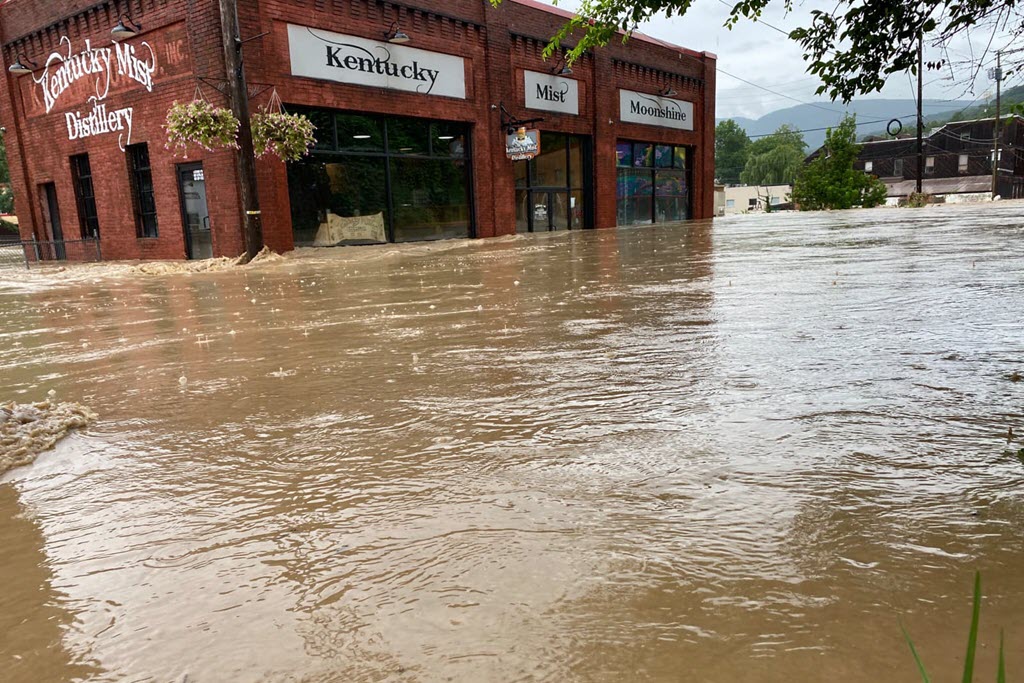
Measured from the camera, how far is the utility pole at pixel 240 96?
13.5m

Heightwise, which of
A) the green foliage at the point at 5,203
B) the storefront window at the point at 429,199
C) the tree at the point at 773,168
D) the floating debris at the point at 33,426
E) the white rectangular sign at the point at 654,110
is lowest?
the floating debris at the point at 33,426

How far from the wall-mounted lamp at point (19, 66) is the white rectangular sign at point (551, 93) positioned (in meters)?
13.6

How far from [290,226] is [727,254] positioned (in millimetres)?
9619

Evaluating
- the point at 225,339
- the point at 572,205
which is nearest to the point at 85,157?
the point at 572,205

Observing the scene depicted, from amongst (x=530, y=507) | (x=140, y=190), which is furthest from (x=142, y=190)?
(x=530, y=507)

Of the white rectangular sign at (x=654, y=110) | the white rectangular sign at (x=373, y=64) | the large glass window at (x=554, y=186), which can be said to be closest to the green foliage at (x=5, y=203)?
the large glass window at (x=554, y=186)

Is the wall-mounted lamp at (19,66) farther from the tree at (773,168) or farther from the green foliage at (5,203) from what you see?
the tree at (773,168)

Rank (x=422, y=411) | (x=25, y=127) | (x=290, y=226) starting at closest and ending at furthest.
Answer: (x=422, y=411) < (x=290, y=226) < (x=25, y=127)

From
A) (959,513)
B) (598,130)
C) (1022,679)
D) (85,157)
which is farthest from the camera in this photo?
(598,130)

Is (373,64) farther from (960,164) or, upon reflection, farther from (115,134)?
(960,164)

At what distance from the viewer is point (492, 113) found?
20.2 metres

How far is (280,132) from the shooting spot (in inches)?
537

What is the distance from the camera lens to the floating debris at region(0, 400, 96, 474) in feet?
9.57

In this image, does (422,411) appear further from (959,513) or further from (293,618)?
(959,513)
